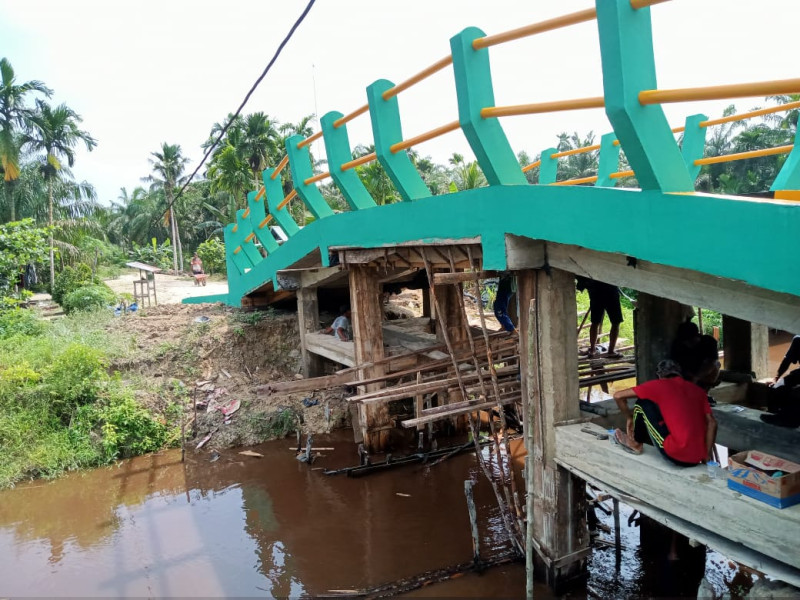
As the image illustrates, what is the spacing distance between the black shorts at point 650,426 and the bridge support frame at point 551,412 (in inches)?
26.6

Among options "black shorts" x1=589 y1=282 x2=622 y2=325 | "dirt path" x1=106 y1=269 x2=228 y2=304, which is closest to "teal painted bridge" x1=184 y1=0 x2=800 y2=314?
"black shorts" x1=589 y1=282 x2=622 y2=325

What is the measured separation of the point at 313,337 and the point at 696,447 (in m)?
7.82

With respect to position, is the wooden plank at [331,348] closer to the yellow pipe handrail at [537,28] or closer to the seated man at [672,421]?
the seated man at [672,421]

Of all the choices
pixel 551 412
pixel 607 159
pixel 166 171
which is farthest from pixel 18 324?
pixel 166 171

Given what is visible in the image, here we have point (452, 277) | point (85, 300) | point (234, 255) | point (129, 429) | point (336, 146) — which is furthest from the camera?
point (85, 300)

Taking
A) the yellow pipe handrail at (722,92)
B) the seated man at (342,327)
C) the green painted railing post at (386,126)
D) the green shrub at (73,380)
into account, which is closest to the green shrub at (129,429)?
the green shrub at (73,380)

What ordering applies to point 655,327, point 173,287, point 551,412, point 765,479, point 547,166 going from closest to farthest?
point 765,479 → point 551,412 → point 655,327 → point 547,166 → point 173,287

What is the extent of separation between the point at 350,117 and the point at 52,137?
2596 centimetres

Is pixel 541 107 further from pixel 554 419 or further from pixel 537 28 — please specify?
pixel 554 419

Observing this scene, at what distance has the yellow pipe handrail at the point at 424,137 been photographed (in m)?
5.05

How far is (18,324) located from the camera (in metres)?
14.2

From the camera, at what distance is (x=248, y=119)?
28359 millimetres

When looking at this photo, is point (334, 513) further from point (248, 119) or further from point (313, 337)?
point (248, 119)

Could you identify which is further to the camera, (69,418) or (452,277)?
(69,418)
